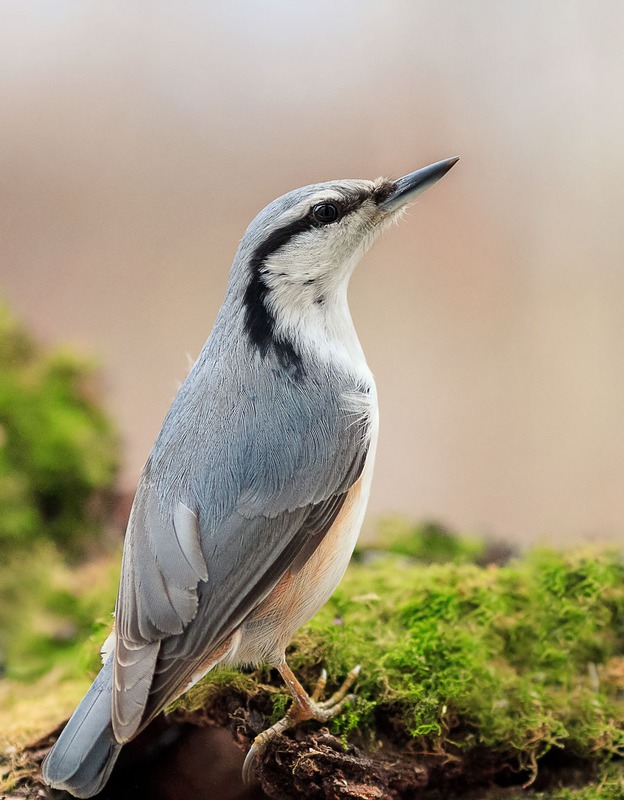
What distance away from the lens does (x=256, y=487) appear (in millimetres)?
1734

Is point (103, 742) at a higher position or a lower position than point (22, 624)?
higher

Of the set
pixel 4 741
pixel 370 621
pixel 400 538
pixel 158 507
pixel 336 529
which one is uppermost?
pixel 158 507

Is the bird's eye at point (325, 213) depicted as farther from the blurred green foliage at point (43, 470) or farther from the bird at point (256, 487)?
the blurred green foliage at point (43, 470)

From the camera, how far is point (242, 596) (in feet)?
5.41

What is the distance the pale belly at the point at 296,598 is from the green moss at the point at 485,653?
181 millimetres

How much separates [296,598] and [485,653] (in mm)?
729

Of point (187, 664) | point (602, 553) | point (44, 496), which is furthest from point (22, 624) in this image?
point (602, 553)

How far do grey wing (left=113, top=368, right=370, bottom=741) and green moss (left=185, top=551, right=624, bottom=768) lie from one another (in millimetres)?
373

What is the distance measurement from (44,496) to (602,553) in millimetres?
2054

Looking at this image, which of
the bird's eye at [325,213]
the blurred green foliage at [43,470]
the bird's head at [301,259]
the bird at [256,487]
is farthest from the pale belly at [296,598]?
the blurred green foliage at [43,470]

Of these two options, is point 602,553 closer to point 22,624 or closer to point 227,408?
point 227,408

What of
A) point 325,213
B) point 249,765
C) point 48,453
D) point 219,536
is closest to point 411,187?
point 325,213

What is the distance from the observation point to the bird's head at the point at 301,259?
1.96 m

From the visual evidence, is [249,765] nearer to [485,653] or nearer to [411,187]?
[485,653]
